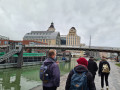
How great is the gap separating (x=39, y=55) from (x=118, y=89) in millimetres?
34405

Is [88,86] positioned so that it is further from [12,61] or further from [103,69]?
[12,61]

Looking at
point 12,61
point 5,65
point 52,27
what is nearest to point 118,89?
point 5,65

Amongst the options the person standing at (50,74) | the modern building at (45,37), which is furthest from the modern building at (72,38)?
the person standing at (50,74)

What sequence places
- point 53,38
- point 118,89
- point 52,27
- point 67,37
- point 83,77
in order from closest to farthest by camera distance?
1. point 83,77
2. point 118,89
3. point 53,38
4. point 67,37
5. point 52,27

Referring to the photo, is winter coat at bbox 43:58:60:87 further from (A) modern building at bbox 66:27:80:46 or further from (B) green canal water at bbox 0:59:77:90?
(A) modern building at bbox 66:27:80:46

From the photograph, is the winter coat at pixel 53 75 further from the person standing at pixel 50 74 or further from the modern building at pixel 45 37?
the modern building at pixel 45 37

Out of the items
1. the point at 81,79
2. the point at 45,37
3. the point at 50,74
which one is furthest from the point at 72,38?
the point at 81,79

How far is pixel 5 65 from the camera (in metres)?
25.9

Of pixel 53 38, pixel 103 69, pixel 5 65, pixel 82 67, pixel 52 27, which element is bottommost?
pixel 5 65

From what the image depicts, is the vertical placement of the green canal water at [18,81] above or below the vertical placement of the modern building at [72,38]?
below

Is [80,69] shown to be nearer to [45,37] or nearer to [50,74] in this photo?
[50,74]

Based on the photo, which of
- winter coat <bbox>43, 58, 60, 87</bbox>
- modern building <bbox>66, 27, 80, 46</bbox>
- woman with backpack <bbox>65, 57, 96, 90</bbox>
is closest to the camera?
woman with backpack <bbox>65, 57, 96, 90</bbox>

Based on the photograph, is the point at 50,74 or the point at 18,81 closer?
the point at 50,74

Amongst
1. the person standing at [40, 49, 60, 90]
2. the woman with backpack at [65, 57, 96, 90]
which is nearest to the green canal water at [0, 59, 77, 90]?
the person standing at [40, 49, 60, 90]
